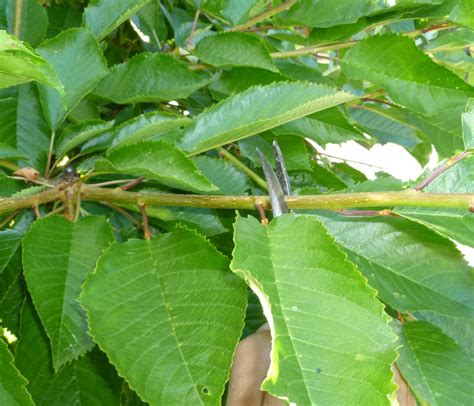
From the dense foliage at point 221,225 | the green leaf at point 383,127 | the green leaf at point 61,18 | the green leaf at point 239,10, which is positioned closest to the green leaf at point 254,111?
the dense foliage at point 221,225

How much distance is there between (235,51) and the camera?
74 centimetres

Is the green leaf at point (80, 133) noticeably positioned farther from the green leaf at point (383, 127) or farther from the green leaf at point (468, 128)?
the green leaf at point (383, 127)

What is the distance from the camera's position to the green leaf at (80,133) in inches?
25.1

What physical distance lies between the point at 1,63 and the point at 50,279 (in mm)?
217

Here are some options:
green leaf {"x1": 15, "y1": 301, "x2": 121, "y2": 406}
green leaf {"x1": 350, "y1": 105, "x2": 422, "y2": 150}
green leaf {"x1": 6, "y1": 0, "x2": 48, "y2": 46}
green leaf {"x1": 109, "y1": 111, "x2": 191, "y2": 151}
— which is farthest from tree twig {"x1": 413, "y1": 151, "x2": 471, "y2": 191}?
green leaf {"x1": 350, "y1": 105, "x2": 422, "y2": 150}

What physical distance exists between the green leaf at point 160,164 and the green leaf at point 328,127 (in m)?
0.28

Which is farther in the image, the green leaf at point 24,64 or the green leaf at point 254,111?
the green leaf at point 254,111

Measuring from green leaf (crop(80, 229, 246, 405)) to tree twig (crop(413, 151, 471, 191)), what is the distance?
0.56 ft

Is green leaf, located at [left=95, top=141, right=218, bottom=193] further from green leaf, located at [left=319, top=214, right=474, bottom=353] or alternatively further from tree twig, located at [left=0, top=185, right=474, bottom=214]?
green leaf, located at [left=319, top=214, right=474, bottom=353]

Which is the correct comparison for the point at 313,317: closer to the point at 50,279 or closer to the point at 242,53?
the point at 50,279

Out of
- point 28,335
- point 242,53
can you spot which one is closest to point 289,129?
point 242,53

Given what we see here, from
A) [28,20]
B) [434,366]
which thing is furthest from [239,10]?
[434,366]

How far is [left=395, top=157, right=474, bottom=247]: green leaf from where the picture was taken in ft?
1.66

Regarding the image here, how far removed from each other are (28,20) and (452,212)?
0.52 meters
